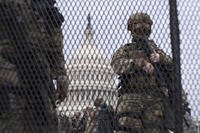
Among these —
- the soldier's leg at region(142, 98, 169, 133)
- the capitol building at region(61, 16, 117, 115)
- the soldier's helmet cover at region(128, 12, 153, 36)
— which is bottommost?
the soldier's leg at region(142, 98, 169, 133)

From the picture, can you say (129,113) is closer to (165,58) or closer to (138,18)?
(165,58)

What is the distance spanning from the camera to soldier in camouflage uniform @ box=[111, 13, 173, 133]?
344 centimetres

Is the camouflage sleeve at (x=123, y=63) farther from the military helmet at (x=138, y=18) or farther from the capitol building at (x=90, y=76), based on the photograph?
the military helmet at (x=138, y=18)

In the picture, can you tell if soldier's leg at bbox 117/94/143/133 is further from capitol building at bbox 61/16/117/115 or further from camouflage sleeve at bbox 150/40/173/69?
camouflage sleeve at bbox 150/40/173/69

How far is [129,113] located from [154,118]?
191 mm

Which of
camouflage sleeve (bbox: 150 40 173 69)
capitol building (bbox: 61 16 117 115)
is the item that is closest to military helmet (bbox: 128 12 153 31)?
camouflage sleeve (bbox: 150 40 173 69)

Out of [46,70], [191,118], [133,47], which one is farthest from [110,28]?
[191,118]

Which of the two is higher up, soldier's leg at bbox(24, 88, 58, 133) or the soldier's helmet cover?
the soldier's helmet cover

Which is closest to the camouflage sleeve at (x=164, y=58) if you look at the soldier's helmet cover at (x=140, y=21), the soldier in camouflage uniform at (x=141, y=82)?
the soldier in camouflage uniform at (x=141, y=82)

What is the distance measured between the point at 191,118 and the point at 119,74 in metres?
0.55

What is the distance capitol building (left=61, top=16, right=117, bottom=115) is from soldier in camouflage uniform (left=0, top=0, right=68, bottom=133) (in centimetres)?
17

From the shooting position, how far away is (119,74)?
351 cm

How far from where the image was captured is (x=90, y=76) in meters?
3.45

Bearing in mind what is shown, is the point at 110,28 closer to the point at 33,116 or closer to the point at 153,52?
the point at 153,52
